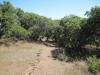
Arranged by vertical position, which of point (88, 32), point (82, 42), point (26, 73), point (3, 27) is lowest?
point (26, 73)

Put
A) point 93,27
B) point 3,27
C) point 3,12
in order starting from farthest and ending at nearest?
point 3,12 < point 3,27 < point 93,27

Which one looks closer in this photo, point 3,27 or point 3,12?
point 3,27

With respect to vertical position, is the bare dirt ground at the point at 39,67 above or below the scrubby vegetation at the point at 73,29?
below

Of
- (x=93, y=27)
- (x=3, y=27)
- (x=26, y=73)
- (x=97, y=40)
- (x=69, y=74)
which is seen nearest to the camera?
(x=69, y=74)

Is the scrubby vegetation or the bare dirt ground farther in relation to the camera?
the scrubby vegetation

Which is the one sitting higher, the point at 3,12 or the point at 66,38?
the point at 3,12

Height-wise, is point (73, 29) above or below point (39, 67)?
above

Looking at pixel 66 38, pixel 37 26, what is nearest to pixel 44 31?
pixel 37 26

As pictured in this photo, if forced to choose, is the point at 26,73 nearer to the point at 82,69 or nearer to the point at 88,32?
the point at 82,69

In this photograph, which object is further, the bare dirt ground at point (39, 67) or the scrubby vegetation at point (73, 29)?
the scrubby vegetation at point (73, 29)

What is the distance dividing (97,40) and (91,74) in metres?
6.55

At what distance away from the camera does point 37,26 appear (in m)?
22.6

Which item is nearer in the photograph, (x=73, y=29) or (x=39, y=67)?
(x=39, y=67)

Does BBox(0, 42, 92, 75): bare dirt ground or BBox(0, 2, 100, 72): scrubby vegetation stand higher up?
BBox(0, 2, 100, 72): scrubby vegetation
